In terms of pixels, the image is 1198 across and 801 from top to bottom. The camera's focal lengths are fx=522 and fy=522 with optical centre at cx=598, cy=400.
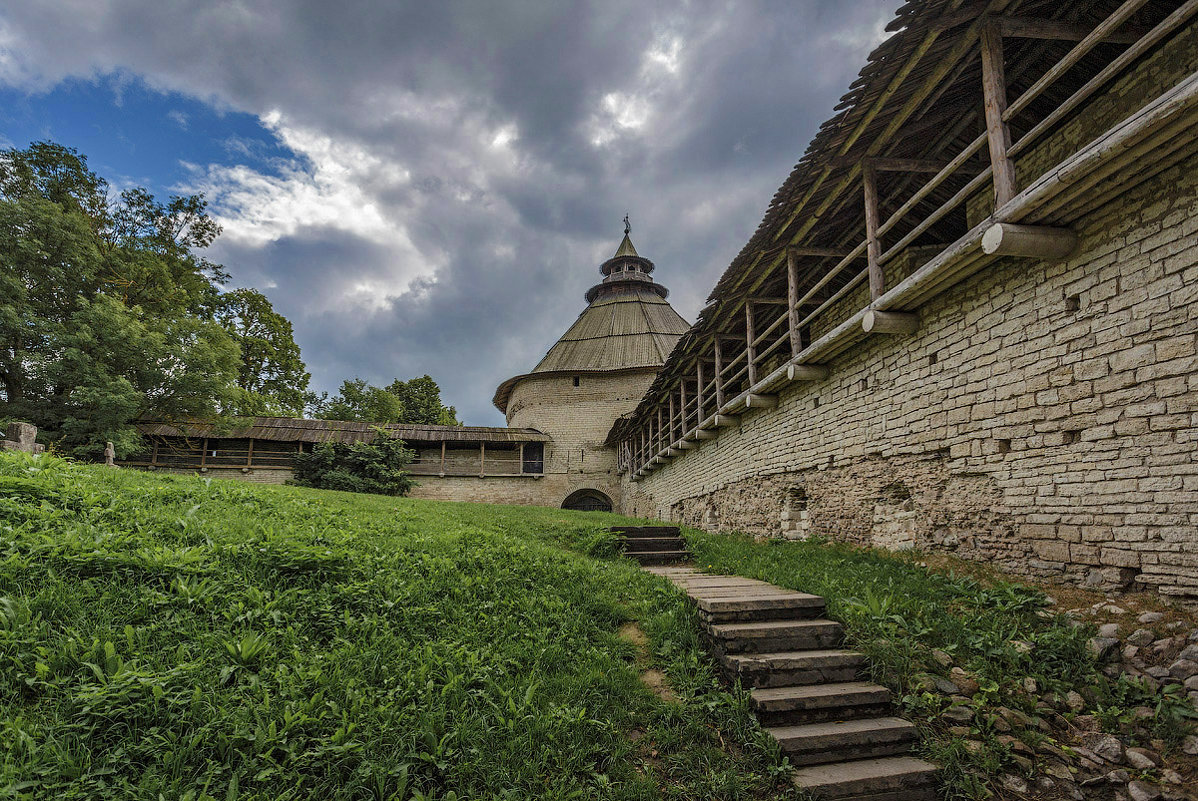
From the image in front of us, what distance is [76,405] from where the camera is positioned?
16.4 meters

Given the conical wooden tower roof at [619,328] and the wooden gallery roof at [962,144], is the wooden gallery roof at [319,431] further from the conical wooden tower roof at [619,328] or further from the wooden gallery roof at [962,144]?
the wooden gallery roof at [962,144]

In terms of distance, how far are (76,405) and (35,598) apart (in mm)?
18590

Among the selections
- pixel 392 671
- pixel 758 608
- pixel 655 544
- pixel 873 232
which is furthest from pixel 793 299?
pixel 392 671

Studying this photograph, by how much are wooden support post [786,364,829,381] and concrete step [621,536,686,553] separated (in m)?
3.16

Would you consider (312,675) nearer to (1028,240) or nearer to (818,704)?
(818,704)

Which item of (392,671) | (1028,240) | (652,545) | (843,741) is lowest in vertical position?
(843,741)

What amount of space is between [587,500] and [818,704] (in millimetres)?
23893

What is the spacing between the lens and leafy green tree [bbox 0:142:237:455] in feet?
51.5

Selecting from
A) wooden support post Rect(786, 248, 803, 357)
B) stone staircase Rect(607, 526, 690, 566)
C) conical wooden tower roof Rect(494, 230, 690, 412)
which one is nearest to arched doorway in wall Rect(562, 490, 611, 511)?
conical wooden tower roof Rect(494, 230, 690, 412)

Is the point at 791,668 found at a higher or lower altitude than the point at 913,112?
lower

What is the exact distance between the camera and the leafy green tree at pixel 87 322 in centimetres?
1571

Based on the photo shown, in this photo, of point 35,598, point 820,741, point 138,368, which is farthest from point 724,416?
point 138,368

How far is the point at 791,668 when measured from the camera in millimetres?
3660

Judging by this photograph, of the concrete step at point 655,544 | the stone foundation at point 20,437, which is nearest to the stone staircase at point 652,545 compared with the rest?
the concrete step at point 655,544
